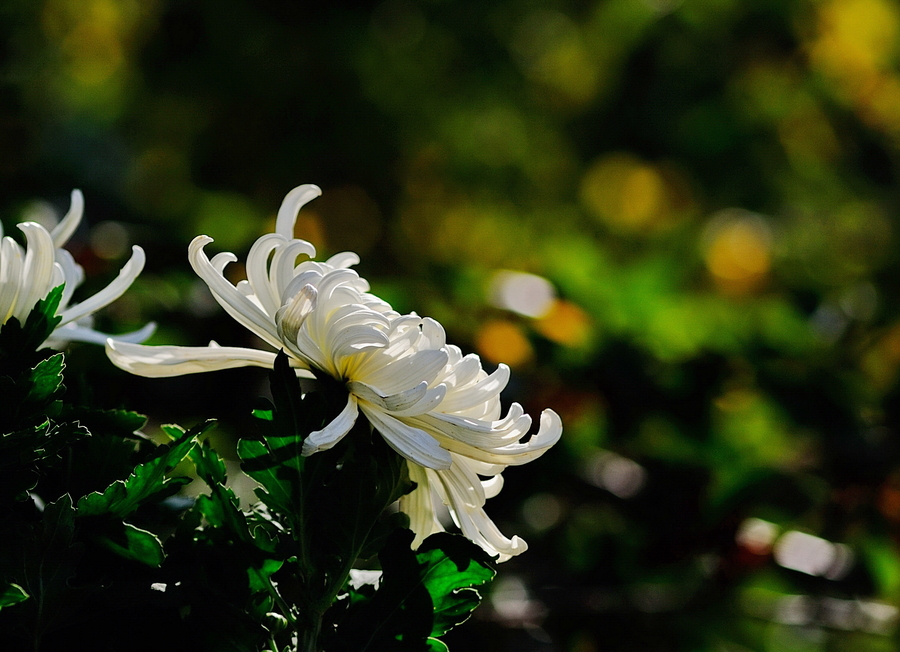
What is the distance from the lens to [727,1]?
4.31 m

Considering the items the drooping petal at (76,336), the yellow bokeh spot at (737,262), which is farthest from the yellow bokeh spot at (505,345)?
the yellow bokeh spot at (737,262)

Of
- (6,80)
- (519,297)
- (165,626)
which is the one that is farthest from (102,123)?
(165,626)

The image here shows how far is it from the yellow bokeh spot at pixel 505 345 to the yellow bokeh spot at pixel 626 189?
12.3 ft

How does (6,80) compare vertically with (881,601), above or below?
below

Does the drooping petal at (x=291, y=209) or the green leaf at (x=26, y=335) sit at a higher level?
the drooping petal at (x=291, y=209)

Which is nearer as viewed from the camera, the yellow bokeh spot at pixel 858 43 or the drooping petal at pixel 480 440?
the drooping petal at pixel 480 440

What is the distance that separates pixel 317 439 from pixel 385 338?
0.17 feet

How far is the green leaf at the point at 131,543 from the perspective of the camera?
356 millimetres

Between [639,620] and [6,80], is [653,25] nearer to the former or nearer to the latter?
[6,80]

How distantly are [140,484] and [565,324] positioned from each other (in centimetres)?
97

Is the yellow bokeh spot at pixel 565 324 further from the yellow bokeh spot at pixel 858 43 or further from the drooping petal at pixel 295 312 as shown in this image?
the yellow bokeh spot at pixel 858 43

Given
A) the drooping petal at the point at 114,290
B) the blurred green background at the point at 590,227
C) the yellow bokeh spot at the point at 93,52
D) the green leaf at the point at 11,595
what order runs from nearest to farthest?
the green leaf at the point at 11,595 < the drooping petal at the point at 114,290 < the blurred green background at the point at 590,227 < the yellow bokeh spot at the point at 93,52

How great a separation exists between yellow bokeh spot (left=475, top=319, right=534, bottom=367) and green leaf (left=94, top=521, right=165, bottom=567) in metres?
0.86

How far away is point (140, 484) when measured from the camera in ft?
1.16
